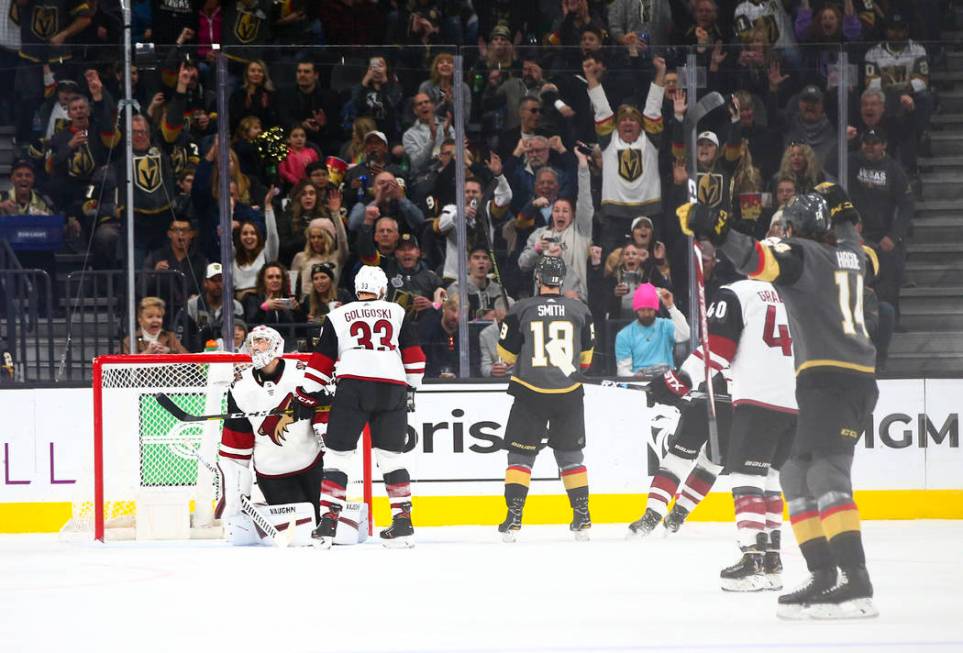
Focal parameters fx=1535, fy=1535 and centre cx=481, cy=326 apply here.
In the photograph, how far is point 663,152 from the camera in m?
9.01

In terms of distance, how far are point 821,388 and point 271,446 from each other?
11.2ft

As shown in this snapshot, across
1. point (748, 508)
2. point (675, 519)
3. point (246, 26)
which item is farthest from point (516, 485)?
point (246, 26)

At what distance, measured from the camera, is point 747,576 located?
18.5 feet

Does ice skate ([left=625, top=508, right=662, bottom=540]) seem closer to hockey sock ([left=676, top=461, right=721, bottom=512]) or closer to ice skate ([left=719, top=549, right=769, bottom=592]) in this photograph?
hockey sock ([left=676, top=461, right=721, bottom=512])

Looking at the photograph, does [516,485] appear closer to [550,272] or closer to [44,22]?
[550,272]

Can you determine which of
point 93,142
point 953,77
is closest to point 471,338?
point 93,142

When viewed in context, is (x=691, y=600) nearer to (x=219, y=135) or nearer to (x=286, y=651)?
(x=286, y=651)

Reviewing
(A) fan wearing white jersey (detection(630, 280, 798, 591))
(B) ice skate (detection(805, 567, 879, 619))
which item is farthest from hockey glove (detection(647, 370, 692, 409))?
(B) ice skate (detection(805, 567, 879, 619))

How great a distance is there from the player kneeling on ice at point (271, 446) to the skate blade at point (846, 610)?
3345 mm

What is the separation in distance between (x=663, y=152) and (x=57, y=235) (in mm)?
3630

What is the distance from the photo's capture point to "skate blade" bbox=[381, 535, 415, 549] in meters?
7.40

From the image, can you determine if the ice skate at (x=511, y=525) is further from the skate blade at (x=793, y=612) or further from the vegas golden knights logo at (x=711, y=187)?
the skate blade at (x=793, y=612)

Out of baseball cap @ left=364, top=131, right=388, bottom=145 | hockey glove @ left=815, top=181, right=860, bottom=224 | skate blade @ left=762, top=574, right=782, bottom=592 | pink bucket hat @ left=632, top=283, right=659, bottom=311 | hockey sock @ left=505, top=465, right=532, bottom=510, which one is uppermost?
baseball cap @ left=364, top=131, right=388, bottom=145

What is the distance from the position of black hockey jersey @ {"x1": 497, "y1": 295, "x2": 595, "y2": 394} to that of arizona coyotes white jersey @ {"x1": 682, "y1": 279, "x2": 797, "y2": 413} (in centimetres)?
164
